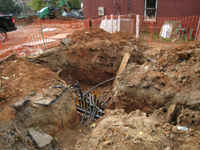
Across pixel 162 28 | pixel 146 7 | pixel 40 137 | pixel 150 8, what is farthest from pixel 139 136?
pixel 146 7

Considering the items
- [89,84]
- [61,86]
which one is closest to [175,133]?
[61,86]

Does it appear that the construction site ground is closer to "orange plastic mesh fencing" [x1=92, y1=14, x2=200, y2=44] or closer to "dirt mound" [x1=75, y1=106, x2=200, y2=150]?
"dirt mound" [x1=75, y1=106, x2=200, y2=150]

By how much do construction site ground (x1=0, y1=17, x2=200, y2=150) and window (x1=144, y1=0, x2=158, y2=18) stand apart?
7.47m

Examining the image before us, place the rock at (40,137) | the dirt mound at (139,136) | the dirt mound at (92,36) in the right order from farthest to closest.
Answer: the dirt mound at (92,36), the rock at (40,137), the dirt mound at (139,136)

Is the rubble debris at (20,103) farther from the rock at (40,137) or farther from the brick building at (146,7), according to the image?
the brick building at (146,7)

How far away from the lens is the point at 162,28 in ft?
32.9

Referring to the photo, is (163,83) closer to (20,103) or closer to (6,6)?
(20,103)

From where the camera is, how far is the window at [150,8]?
37.1ft

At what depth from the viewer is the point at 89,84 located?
7383 mm

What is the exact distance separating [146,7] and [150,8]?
0.33 meters

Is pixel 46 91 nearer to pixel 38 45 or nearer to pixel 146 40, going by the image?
pixel 38 45

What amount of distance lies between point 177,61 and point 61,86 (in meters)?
3.76

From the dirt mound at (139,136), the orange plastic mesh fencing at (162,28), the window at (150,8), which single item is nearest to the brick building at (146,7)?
the window at (150,8)

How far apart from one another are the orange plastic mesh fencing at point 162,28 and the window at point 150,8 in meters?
0.72
